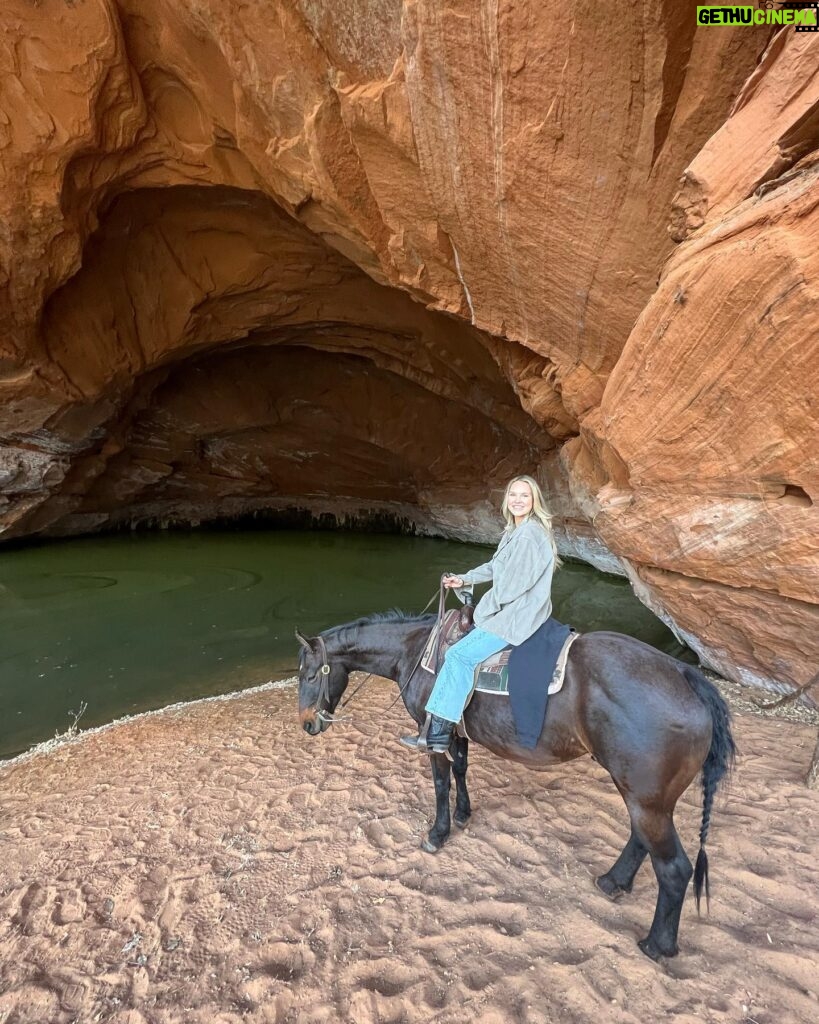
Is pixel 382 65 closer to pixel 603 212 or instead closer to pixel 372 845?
pixel 603 212

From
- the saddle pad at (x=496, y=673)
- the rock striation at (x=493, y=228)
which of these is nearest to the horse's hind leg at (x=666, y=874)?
the saddle pad at (x=496, y=673)

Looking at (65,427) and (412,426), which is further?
(412,426)

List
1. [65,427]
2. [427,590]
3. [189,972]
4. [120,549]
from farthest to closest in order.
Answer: [120,549]
[65,427]
[427,590]
[189,972]

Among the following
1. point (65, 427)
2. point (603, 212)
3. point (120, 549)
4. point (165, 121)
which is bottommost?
point (120, 549)

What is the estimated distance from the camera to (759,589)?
450cm

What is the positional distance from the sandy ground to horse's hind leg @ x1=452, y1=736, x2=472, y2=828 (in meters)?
0.10

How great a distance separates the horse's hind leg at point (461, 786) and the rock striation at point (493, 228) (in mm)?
3000

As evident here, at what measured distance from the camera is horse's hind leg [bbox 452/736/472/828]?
3.39 m

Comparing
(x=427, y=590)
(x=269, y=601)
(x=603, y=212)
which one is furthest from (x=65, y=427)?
(x=603, y=212)

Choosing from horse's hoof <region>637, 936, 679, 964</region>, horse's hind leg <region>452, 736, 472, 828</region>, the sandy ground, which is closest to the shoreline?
the sandy ground

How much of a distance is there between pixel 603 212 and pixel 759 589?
3790mm

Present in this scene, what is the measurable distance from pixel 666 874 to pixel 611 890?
56 cm

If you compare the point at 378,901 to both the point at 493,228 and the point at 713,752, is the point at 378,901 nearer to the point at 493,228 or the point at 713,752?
the point at 713,752

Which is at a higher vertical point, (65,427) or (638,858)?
(638,858)
